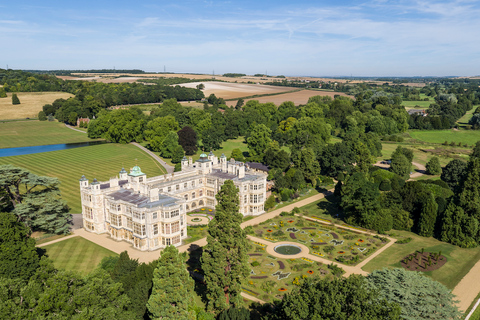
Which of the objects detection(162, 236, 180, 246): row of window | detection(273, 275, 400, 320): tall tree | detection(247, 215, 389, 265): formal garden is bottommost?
detection(247, 215, 389, 265): formal garden

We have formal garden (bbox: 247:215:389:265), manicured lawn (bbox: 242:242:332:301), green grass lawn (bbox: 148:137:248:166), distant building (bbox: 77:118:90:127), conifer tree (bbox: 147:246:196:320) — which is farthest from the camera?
distant building (bbox: 77:118:90:127)

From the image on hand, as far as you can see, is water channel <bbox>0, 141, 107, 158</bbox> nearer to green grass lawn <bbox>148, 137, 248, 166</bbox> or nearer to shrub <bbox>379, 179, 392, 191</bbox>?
green grass lawn <bbox>148, 137, 248, 166</bbox>

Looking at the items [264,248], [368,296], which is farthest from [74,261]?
[368,296]

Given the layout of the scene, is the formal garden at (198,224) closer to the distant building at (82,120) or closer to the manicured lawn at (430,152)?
the manicured lawn at (430,152)

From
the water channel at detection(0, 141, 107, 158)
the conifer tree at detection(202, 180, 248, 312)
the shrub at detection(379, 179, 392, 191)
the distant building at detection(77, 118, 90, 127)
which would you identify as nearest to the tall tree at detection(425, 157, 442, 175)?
the shrub at detection(379, 179, 392, 191)

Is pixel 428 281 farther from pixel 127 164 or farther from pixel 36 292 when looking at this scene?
pixel 127 164

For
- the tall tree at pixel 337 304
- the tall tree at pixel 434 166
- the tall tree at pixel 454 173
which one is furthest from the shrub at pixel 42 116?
the tall tree at pixel 337 304
